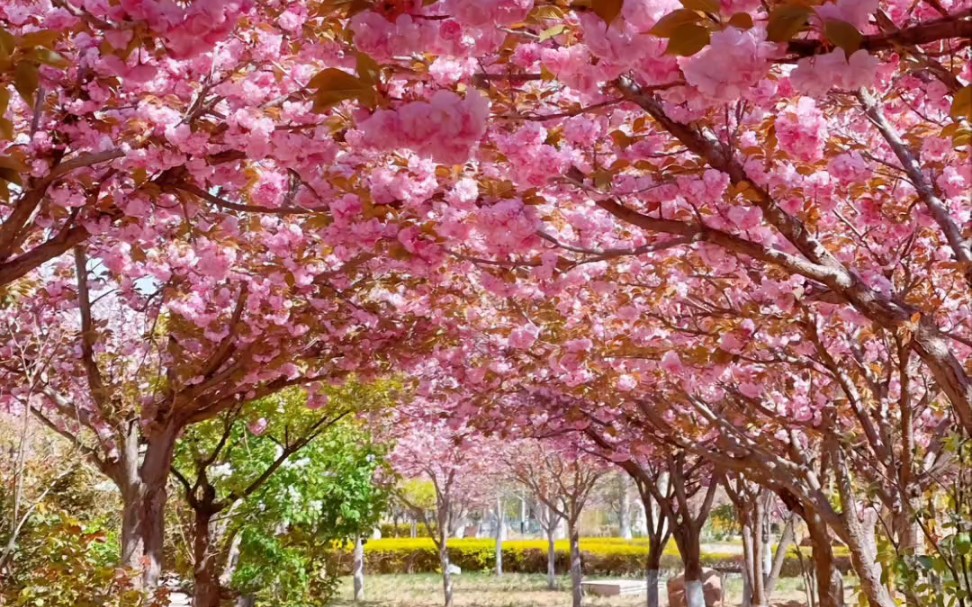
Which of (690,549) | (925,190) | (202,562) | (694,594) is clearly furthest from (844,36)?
(690,549)

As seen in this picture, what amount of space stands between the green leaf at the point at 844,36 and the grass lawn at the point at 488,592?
15.9 metres

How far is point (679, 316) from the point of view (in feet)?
22.9

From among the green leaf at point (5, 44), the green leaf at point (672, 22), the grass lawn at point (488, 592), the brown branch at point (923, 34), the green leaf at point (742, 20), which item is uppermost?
A: the green leaf at point (5, 44)

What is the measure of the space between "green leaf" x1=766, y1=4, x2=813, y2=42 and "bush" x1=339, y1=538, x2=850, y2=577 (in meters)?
27.0

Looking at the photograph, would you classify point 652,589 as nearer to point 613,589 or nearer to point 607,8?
point 613,589

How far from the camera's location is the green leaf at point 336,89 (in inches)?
81.7

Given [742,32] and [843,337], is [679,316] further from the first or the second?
[742,32]

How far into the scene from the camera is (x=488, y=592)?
21.4 metres

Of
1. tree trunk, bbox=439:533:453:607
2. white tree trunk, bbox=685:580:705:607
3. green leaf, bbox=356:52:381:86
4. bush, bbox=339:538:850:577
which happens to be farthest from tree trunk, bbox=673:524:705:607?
bush, bbox=339:538:850:577

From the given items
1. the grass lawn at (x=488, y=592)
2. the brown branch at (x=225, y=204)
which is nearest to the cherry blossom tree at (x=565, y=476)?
the grass lawn at (x=488, y=592)

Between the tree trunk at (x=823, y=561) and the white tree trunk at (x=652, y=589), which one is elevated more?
the tree trunk at (x=823, y=561)

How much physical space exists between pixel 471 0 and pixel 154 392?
18.3 feet

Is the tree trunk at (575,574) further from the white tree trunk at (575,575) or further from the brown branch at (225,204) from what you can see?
the brown branch at (225,204)

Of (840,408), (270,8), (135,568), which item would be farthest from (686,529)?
(270,8)
